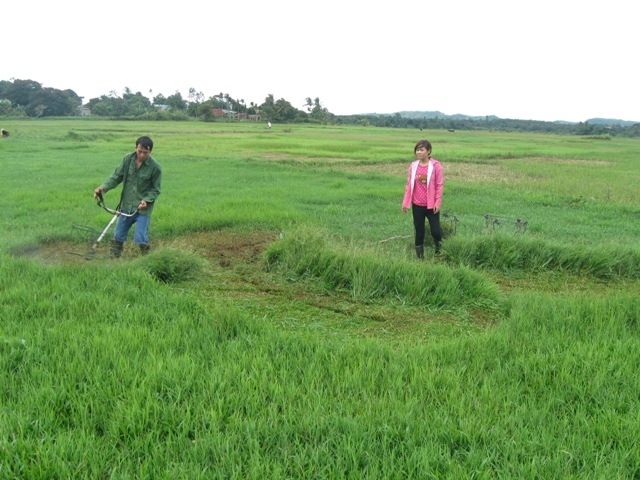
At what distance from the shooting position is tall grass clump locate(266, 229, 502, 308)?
503 centimetres

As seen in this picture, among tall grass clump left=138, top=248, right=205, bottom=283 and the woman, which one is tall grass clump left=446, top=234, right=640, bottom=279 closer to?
the woman

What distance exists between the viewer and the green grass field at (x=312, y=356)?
2.35 metres

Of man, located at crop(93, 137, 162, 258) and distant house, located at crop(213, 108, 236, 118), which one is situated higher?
distant house, located at crop(213, 108, 236, 118)

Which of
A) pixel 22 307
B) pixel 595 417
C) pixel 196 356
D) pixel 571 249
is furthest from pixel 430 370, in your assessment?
pixel 571 249

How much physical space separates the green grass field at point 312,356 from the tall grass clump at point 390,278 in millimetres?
22

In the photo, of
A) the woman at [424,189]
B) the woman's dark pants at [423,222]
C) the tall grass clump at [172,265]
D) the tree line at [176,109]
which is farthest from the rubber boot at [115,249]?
the tree line at [176,109]

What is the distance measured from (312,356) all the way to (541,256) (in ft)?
13.8

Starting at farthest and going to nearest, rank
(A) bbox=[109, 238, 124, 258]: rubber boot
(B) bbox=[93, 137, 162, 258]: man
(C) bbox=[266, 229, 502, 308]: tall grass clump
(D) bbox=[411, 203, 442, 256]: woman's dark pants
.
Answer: (D) bbox=[411, 203, 442, 256]: woman's dark pants < (A) bbox=[109, 238, 124, 258]: rubber boot < (B) bbox=[93, 137, 162, 258]: man < (C) bbox=[266, 229, 502, 308]: tall grass clump

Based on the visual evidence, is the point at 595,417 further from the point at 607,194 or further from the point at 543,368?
the point at 607,194

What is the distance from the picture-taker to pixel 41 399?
2707 mm

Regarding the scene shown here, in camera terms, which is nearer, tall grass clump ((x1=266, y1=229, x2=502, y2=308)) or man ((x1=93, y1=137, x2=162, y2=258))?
tall grass clump ((x1=266, y1=229, x2=502, y2=308))

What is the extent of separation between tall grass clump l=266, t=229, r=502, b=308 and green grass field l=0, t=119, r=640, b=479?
0.02m

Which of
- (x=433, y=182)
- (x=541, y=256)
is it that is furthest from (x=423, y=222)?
(x=541, y=256)

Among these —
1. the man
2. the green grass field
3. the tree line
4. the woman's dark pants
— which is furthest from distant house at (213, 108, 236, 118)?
the woman's dark pants
